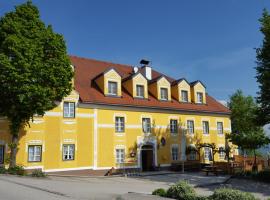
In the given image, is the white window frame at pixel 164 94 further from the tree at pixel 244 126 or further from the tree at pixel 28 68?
the tree at pixel 28 68

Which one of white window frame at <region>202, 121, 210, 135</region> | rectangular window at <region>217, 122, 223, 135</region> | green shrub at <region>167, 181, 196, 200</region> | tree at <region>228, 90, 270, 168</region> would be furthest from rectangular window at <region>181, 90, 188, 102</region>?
green shrub at <region>167, 181, 196, 200</region>

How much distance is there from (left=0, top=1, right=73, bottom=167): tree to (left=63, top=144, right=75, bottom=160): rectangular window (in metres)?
3.87

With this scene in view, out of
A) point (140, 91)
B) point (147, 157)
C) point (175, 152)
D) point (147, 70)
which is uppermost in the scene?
point (147, 70)

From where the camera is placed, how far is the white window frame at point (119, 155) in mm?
28466

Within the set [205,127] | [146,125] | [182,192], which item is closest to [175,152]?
[146,125]

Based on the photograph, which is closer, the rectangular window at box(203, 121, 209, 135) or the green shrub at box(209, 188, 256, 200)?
the green shrub at box(209, 188, 256, 200)

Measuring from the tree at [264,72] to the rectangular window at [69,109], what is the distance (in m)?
14.3

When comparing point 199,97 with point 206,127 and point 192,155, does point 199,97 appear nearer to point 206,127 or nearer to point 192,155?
point 206,127

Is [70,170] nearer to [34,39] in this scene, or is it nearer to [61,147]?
[61,147]

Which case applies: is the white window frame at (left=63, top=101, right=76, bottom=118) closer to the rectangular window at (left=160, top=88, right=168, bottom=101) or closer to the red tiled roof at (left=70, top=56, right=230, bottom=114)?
the red tiled roof at (left=70, top=56, right=230, bottom=114)

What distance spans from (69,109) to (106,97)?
3702 millimetres

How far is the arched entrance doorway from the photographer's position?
3052 cm

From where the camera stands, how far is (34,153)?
2455cm

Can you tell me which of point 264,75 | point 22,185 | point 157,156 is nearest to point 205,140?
point 157,156
